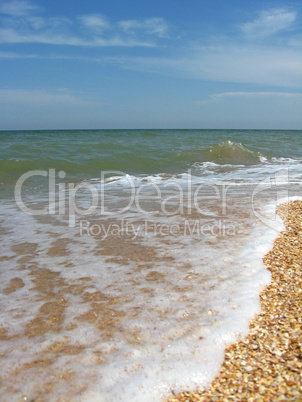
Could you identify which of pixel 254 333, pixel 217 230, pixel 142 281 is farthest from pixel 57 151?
pixel 254 333

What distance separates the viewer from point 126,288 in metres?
3.26

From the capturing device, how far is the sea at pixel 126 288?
2.18 meters

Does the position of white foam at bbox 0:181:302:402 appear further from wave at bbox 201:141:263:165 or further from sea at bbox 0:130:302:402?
wave at bbox 201:141:263:165

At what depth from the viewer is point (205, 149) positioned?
18.4 meters

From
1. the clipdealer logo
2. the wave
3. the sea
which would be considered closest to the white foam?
the sea

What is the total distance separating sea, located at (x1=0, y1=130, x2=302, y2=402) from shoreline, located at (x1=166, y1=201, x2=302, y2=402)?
0.23 feet

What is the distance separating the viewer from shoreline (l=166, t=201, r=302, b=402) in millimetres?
1938

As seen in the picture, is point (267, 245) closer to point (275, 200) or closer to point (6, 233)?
point (275, 200)

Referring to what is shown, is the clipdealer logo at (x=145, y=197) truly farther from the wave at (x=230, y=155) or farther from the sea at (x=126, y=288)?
the wave at (x=230, y=155)

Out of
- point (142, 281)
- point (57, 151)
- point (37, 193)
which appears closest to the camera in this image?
point (142, 281)

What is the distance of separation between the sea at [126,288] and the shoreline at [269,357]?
0.07m

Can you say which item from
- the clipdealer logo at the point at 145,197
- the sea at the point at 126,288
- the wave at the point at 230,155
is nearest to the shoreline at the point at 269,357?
the sea at the point at 126,288

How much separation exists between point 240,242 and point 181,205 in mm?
2413

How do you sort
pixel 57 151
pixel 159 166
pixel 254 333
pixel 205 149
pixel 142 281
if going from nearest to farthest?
pixel 254 333
pixel 142 281
pixel 159 166
pixel 57 151
pixel 205 149
